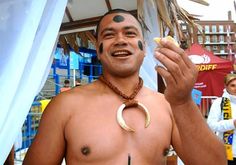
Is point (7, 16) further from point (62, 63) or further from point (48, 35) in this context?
point (62, 63)

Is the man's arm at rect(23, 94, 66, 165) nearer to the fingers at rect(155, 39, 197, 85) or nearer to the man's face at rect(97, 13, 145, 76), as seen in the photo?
the man's face at rect(97, 13, 145, 76)

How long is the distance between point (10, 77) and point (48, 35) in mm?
242

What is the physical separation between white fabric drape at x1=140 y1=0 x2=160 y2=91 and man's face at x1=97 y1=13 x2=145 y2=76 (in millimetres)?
518

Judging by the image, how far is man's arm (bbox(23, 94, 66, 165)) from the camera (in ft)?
4.39

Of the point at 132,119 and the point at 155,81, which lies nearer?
the point at 132,119

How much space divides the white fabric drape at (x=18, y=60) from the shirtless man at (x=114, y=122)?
0.27 metres

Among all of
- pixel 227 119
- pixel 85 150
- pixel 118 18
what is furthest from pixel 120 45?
pixel 227 119

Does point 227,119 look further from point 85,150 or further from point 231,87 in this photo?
point 85,150

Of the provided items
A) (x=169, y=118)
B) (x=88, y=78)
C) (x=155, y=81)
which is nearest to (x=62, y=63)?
(x=88, y=78)

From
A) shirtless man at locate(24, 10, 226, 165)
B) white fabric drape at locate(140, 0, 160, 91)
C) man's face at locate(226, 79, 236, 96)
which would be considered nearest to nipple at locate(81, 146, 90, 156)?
shirtless man at locate(24, 10, 226, 165)

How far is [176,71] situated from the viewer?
929 mm

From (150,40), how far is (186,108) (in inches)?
65.1

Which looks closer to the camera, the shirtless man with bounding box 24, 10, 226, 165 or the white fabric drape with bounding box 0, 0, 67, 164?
the white fabric drape with bounding box 0, 0, 67, 164

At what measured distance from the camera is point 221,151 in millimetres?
1185
